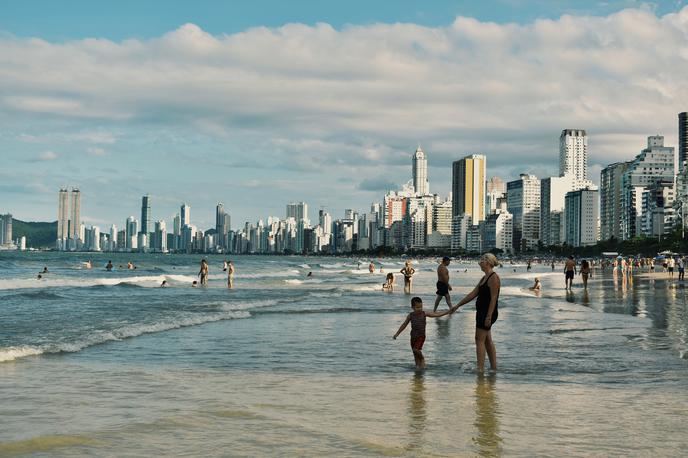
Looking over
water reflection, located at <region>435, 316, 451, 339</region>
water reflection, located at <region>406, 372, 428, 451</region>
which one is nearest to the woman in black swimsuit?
water reflection, located at <region>406, 372, 428, 451</region>

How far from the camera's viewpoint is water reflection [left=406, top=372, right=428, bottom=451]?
7.14 m

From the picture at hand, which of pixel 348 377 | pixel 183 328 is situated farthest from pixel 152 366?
pixel 183 328

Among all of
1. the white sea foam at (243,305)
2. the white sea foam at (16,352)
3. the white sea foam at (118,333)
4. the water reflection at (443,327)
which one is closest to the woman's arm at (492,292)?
the water reflection at (443,327)

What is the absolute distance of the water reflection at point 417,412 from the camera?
7.14 m

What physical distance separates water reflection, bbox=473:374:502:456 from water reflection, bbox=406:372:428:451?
1.83ft

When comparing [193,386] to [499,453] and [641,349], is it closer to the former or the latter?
[499,453]

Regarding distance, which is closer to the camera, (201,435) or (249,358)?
(201,435)

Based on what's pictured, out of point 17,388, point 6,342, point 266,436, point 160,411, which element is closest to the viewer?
point 266,436

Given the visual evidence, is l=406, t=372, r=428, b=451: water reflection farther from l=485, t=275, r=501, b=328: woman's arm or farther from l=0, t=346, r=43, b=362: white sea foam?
l=0, t=346, r=43, b=362: white sea foam

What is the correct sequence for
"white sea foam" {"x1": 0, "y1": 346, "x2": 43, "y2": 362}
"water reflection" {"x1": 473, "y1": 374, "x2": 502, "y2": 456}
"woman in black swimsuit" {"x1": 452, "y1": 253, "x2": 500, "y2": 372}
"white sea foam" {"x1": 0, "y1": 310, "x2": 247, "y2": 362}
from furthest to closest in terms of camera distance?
"white sea foam" {"x1": 0, "y1": 310, "x2": 247, "y2": 362}, "white sea foam" {"x1": 0, "y1": 346, "x2": 43, "y2": 362}, "woman in black swimsuit" {"x1": 452, "y1": 253, "x2": 500, "y2": 372}, "water reflection" {"x1": 473, "y1": 374, "x2": 502, "y2": 456}

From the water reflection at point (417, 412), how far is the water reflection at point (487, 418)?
0.56m

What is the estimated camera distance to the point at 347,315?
2345cm

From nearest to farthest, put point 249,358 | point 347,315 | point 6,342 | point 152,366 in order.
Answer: point 152,366, point 249,358, point 6,342, point 347,315

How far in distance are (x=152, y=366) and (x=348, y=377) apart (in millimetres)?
3409
